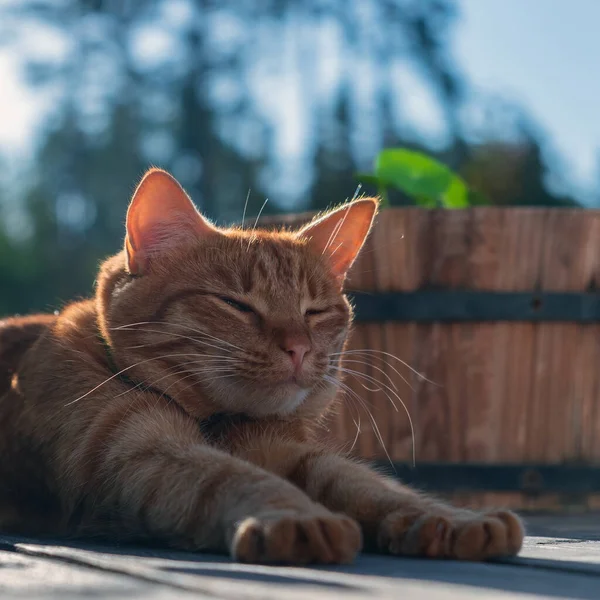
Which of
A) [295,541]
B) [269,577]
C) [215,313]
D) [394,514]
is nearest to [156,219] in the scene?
[215,313]

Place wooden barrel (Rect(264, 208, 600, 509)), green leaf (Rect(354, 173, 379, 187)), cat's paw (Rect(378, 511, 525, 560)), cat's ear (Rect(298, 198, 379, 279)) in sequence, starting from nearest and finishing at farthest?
cat's paw (Rect(378, 511, 525, 560)), cat's ear (Rect(298, 198, 379, 279)), wooden barrel (Rect(264, 208, 600, 509)), green leaf (Rect(354, 173, 379, 187))

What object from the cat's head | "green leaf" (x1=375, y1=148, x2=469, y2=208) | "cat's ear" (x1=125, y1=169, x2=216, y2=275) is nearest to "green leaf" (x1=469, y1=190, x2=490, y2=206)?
"green leaf" (x1=375, y1=148, x2=469, y2=208)

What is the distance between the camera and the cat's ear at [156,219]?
257 centimetres

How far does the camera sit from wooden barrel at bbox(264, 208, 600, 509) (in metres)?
3.90

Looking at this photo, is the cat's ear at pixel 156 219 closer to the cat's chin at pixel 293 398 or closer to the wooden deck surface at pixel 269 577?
the cat's chin at pixel 293 398

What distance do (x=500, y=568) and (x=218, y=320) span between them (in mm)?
1077

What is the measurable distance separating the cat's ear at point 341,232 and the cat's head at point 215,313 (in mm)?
183

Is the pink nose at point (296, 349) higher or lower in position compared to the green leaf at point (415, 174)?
lower

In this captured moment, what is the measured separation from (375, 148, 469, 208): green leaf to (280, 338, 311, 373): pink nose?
2.26 meters

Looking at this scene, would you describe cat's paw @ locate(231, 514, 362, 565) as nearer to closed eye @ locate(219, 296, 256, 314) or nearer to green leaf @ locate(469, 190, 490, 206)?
closed eye @ locate(219, 296, 256, 314)

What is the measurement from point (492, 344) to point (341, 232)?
1.16 metres

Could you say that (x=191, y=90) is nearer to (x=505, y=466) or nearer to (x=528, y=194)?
(x=528, y=194)

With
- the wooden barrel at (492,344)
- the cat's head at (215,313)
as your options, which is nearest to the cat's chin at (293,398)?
the cat's head at (215,313)

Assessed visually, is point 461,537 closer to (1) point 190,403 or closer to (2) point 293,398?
(2) point 293,398
